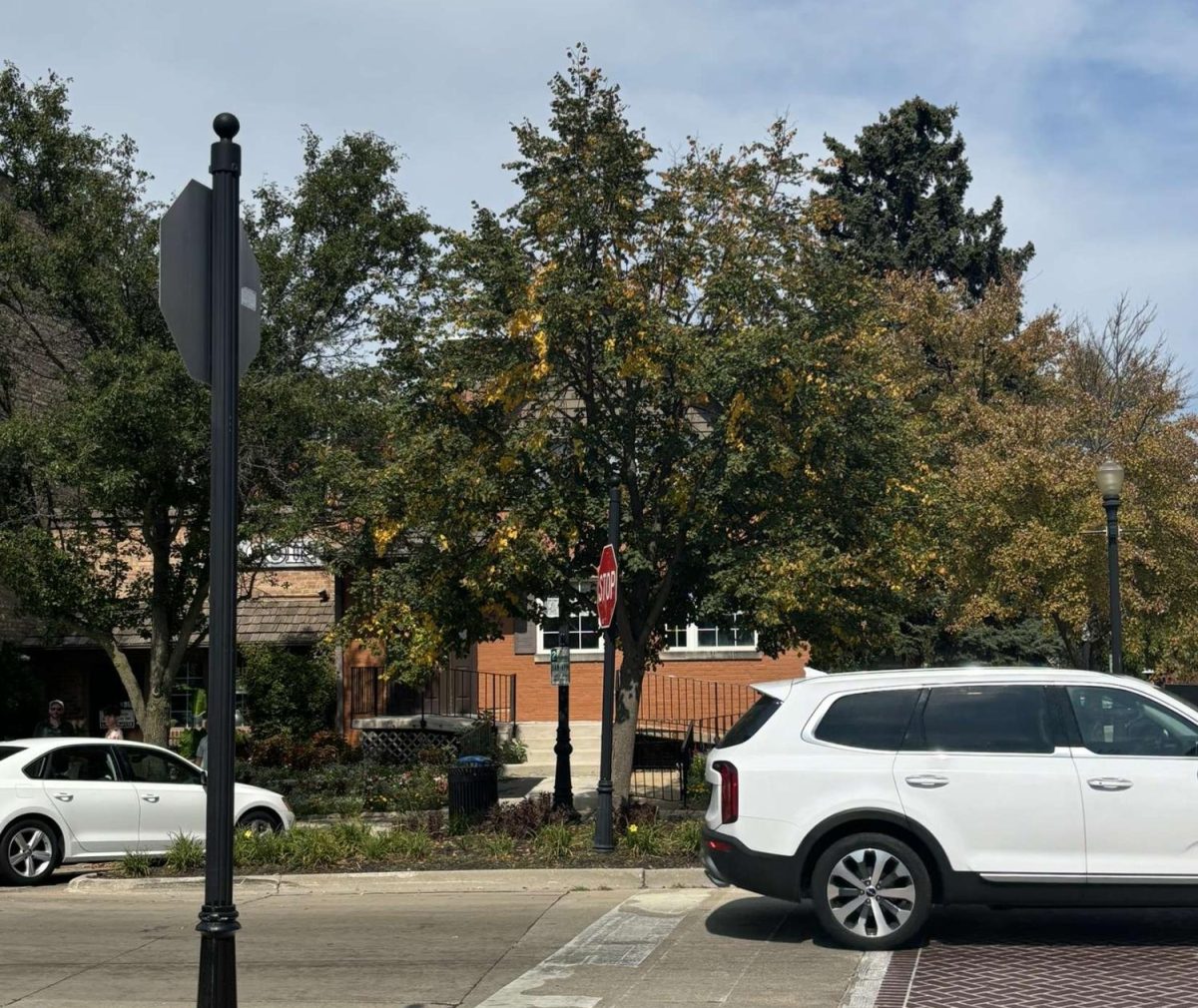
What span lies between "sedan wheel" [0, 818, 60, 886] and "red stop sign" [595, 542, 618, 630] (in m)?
5.93

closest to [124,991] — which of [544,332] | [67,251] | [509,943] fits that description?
[509,943]

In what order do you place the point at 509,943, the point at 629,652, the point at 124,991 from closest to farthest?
the point at 124,991 → the point at 509,943 → the point at 629,652

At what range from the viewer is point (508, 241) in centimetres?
1445

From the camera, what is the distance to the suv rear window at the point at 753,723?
373 inches

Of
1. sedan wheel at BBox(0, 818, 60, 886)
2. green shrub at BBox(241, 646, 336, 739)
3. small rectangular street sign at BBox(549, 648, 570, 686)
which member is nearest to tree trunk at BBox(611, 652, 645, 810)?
small rectangular street sign at BBox(549, 648, 570, 686)

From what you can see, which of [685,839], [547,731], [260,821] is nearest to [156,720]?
[260,821]

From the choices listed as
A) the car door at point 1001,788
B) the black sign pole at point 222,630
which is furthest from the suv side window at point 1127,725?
the black sign pole at point 222,630

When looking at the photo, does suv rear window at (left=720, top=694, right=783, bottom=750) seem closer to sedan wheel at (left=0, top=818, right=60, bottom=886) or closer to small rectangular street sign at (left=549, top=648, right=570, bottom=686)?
sedan wheel at (left=0, top=818, right=60, bottom=886)

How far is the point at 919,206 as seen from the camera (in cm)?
4056

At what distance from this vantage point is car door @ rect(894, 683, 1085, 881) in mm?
8875

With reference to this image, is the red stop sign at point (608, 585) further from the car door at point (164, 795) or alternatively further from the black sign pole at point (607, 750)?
the car door at point (164, 795)

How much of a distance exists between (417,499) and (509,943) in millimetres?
5824

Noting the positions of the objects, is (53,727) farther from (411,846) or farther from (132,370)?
(411,846)

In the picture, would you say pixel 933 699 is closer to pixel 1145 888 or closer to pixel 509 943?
pixel 1145 888
